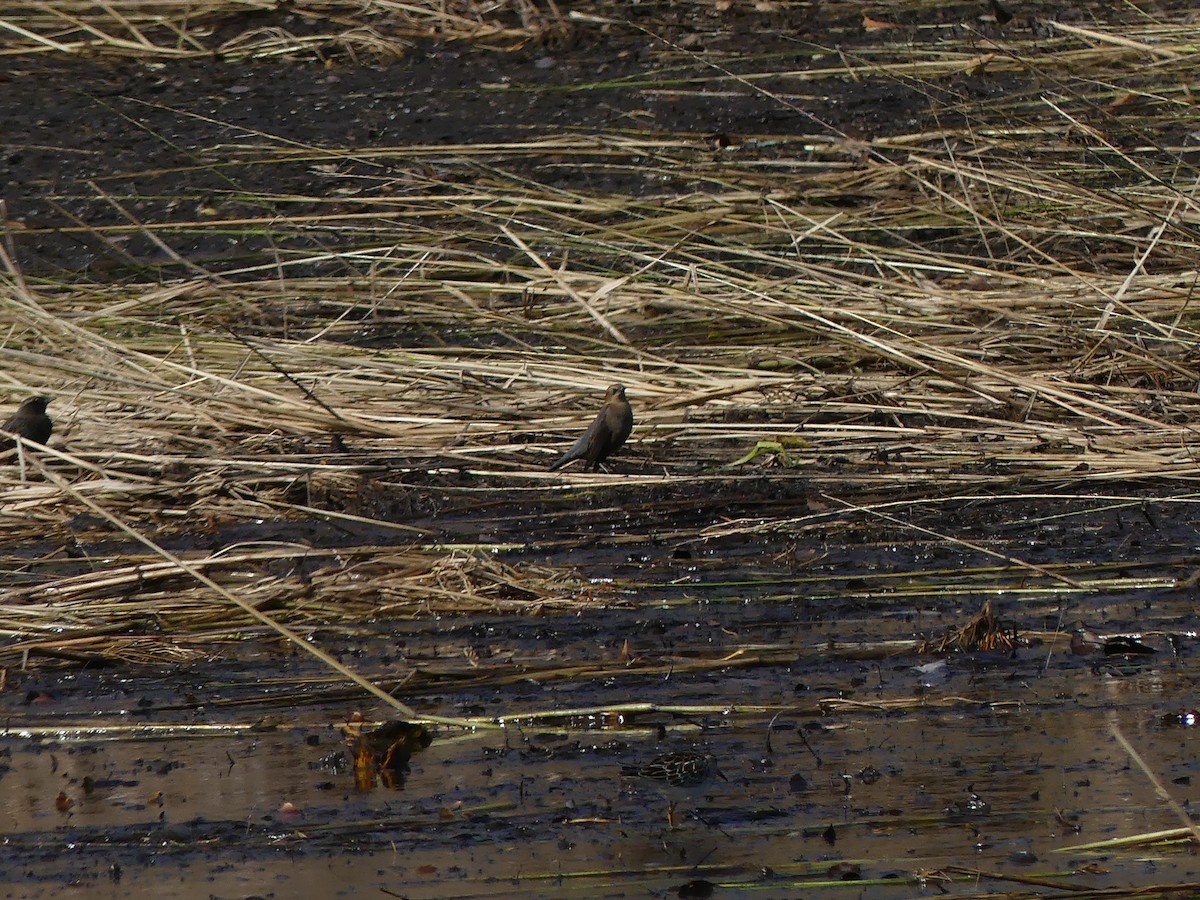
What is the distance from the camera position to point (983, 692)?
12.8ft

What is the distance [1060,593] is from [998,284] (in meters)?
2.25

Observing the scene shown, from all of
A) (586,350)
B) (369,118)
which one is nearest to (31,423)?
(586,350)

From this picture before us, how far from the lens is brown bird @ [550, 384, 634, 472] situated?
5312 mm

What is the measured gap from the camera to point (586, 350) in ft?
21.0

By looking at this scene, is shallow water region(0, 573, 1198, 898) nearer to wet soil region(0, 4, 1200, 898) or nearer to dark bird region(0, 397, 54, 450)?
wet soil region(0, 4, 1200, 898)

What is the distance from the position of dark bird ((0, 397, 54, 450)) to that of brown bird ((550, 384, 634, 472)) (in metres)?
1.59

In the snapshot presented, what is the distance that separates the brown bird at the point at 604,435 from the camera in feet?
17.4

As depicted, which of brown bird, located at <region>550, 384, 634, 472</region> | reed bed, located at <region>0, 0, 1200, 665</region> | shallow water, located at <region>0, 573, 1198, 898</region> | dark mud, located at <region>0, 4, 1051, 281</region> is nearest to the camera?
shallow water, located at <region>0, 573, 1198, 898</region>

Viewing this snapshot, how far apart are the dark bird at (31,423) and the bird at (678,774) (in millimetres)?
2642

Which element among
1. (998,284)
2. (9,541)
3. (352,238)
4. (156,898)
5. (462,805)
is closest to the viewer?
(156,898)

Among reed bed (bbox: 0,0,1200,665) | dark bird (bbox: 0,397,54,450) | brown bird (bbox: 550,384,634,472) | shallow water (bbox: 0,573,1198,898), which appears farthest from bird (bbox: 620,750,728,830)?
dark bird (bbox: 0,397,54,450)

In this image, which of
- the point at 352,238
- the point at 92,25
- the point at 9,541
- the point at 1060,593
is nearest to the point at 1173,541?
the point at 1060,593

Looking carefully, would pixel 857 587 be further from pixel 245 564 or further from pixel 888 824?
pixel 245 564

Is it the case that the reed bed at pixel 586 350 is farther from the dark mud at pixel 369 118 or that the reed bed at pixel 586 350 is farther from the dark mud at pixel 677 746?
the dark mud at pixel 677 746
